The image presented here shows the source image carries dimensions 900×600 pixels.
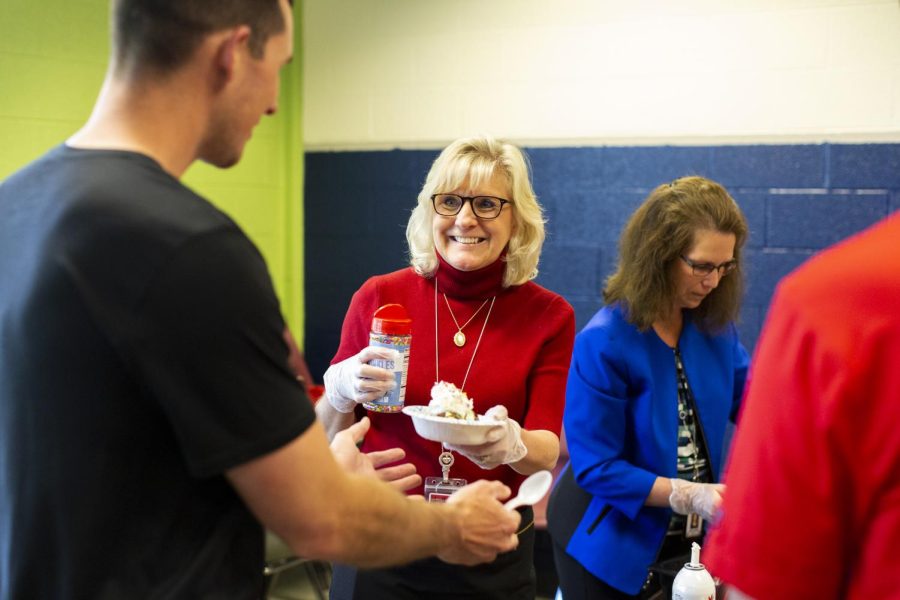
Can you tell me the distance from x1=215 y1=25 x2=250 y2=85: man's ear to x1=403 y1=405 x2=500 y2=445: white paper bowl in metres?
0.84


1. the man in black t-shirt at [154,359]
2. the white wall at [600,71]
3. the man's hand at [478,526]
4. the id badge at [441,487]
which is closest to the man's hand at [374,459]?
the id badge at [441,487]

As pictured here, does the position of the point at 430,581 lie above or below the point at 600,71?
below

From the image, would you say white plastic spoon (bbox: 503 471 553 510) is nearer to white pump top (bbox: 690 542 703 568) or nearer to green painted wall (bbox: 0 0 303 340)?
A: white pump top (bbox: 690 542 703 568)

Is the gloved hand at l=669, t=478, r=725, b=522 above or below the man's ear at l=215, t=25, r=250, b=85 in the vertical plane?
below

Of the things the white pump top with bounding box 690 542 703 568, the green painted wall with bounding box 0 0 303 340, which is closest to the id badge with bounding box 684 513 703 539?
the white pump top with bounding box 690 542 703 568

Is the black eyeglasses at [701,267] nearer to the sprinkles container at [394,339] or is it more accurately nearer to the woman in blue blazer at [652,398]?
the woman in blue blazer at [652,398]

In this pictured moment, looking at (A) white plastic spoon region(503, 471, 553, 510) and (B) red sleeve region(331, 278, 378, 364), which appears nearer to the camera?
(A) white plastic spoon region(503, 471, 553, 510)

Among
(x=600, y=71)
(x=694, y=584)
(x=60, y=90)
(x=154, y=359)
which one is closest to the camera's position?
(x=154, y=359)

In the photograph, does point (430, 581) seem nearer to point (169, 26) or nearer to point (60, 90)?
point (169, 26)

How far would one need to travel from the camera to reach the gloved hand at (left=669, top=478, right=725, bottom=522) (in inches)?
85.5

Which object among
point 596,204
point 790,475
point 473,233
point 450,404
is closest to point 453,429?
point 450,404

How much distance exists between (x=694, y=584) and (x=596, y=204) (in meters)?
2.32

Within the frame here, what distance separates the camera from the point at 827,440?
2.48ft

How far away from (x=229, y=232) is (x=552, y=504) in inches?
67.1
